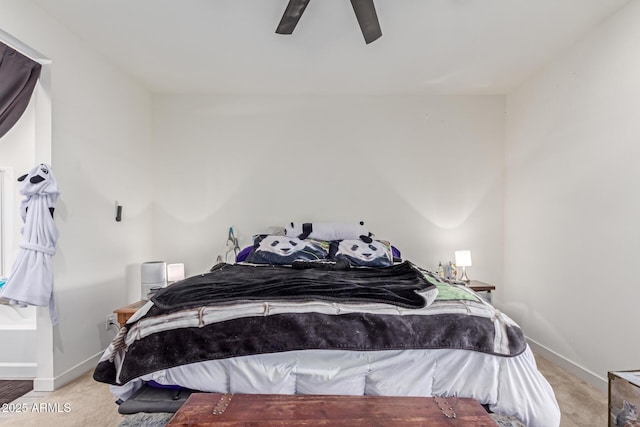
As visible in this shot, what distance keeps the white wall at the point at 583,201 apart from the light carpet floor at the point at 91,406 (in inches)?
10.5

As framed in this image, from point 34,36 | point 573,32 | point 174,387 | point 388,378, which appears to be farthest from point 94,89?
point 573,32

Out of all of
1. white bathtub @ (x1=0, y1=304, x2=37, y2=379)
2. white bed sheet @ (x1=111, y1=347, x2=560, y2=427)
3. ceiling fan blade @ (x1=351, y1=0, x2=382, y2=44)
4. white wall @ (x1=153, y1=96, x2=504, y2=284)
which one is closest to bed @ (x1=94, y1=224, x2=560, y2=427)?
white bed sheet @ (x1=111, y1=347, x2=560, y2=427)

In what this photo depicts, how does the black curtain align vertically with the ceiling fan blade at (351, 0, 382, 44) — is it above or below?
below

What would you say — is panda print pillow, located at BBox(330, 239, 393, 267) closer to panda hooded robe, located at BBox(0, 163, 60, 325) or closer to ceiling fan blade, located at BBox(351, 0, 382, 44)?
ceiling fan blade, located at BBox(351, 0, 382, 44)

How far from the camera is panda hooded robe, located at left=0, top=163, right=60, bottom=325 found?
6.95ft

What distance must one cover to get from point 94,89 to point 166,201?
1294mm

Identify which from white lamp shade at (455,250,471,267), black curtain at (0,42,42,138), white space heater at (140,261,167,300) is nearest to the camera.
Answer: black curtain at (0,42,42,138)

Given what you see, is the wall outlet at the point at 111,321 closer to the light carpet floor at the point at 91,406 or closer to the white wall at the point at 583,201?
the light carpet floor at the point at 91,406

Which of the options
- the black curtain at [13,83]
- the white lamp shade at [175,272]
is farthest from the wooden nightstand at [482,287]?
the black curtain at [13,83]

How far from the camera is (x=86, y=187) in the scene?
2.69 metres

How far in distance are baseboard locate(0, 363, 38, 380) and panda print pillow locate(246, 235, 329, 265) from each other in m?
1.74

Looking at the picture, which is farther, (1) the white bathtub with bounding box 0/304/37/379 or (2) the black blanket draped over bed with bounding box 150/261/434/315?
(1) the white bathtub with bounding box 0/304/37/379

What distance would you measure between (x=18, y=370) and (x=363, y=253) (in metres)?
2.78

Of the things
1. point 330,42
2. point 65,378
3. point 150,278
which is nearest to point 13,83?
point 150,278
